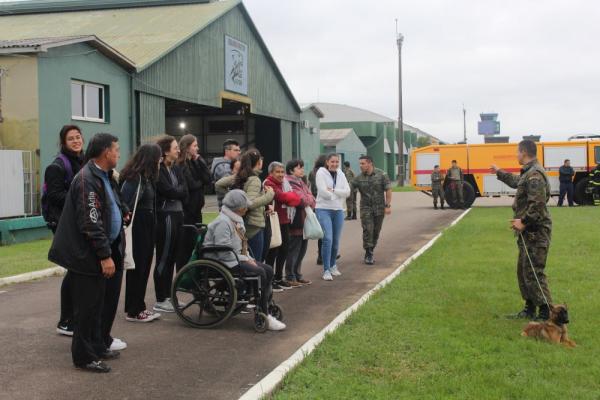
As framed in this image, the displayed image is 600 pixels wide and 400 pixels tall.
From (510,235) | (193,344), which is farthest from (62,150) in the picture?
(510,235)

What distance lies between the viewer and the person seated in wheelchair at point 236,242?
6691 mm

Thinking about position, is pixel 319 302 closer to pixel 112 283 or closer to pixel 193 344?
pixel 193 344

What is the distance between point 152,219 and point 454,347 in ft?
10.2

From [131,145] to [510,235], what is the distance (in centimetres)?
1215

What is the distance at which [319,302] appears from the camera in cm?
825

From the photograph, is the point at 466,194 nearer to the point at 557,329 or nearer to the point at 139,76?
the point at 139,76

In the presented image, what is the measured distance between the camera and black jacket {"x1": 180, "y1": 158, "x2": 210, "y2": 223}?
7.78 meters

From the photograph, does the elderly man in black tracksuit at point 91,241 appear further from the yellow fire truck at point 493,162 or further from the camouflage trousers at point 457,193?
the yellow fire truck at point 493,162

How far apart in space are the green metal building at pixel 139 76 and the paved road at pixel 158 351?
30.3 ft

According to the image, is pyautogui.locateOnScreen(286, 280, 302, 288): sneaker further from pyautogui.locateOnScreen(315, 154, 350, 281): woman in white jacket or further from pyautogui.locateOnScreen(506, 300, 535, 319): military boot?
pyautogui.locateOnScreen(506, 300, 535, 319): military boot

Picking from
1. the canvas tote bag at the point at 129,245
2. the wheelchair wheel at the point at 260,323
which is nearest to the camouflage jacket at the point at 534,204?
the wheelchair wheel at the point at 260,323

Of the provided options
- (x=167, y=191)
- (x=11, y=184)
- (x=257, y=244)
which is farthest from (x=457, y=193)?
(x=167, y=191)

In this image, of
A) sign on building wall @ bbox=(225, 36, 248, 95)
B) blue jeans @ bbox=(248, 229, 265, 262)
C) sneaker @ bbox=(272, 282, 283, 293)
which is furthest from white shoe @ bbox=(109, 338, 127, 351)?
sign on building wall @ bbox=(225, 36, 248, 95)

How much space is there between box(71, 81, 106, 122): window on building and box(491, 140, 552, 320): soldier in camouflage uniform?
14.4m
